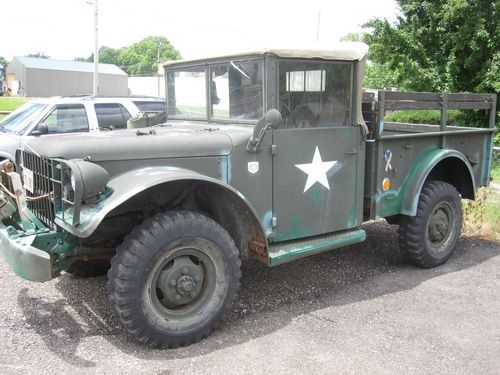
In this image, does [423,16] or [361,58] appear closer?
[361,58]

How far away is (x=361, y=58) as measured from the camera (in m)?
4.20

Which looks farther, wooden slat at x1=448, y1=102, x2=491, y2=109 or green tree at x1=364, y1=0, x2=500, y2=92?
green tree at x1=364, y1=0, x2=500, y2=92

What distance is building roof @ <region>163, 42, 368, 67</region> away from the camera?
3820mm

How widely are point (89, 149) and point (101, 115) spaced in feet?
18.0

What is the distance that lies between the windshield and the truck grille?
1.42 meters

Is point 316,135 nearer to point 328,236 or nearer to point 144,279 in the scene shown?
point 328,236

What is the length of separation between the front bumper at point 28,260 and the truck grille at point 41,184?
296 millimetres

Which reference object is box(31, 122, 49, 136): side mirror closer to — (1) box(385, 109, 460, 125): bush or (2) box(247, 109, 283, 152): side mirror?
(2) box(247, 109, 283, 152): side mirror

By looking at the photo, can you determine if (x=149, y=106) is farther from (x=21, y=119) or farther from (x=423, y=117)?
(x=423, y=117)

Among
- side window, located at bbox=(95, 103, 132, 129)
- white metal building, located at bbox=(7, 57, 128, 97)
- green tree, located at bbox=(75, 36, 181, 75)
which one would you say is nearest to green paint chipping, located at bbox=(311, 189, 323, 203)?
side window, located at bbox=(95, 103, 132, 129)

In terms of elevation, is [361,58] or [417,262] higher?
[361,58]

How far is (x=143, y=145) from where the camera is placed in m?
3.49

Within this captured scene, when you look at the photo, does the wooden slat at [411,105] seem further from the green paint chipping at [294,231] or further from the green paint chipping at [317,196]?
the green paint chipping at [294,231]

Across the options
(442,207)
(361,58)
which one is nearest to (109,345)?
(361,58)
